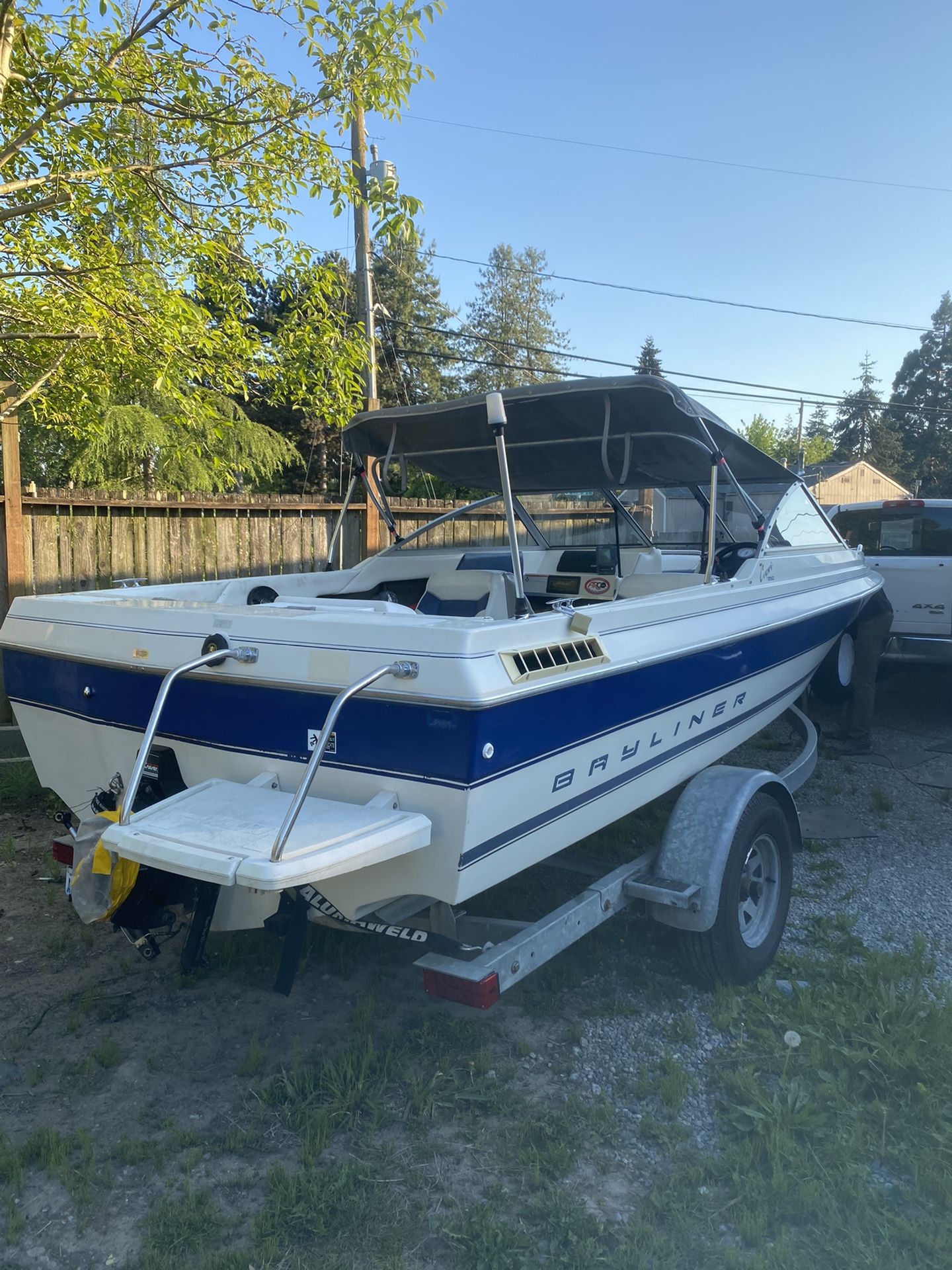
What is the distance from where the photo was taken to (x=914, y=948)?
3527 millimetres

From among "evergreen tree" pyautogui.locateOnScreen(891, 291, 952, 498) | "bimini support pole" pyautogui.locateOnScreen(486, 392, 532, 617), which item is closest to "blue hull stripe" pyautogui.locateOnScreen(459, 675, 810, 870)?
"bimini support pole" pyautogui.locateOnScreen(486, 392, 532, 617)

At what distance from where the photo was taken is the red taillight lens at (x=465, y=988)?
7.84 feet

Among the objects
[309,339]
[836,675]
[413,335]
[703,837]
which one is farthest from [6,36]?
[413,335]

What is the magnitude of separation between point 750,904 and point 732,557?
2063 mm

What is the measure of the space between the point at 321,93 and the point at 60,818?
13.9ft

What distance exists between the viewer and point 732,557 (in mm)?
4887

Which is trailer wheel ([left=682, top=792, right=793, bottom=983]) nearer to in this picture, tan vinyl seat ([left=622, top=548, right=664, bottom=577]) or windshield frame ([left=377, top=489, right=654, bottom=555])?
tan vinyl seat ([left=622, top=548, right=664, bottom=577])

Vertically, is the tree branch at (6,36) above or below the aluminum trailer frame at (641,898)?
above

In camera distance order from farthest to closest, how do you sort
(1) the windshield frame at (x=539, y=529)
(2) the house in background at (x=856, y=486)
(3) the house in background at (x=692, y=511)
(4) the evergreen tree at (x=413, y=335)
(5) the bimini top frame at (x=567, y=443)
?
1. (2) the house in background at (x=856, y=486)
2. (4) the evergreen tree at (x=413, y=335)
3. (1) the windshield frame at (x=539, y=529)
4. (3) the house in background at (x=692, y=511)
5. (5) the bimini top frame at (x=567, y=443)

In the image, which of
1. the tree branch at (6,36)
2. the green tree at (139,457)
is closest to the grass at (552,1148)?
the tree branch at (6,36)

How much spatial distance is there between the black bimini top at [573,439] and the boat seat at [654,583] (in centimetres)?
52

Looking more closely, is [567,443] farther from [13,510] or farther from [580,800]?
[13,510]

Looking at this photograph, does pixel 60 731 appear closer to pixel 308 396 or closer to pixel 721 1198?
pixel 721 1198

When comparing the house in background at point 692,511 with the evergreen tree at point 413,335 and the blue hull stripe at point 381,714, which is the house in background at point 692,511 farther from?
the evergreen tree at point 413,335
